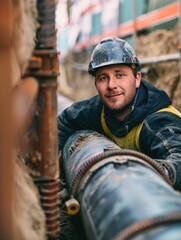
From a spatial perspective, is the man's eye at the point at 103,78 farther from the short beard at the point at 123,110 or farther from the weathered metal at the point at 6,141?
the weathered metal at the point at 6,141

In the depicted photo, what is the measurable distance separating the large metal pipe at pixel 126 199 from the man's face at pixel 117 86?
1402 millimetres

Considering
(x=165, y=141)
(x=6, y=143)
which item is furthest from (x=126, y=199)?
(x=165, y=141)

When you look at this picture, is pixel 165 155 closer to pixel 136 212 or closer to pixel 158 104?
pixel 158 104

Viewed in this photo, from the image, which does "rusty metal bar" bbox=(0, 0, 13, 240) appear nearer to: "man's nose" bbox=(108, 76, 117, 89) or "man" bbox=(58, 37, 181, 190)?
"man" bbox=(58, 37, 181, 190)

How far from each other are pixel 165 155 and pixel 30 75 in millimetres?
1604

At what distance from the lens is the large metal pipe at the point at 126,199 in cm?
191

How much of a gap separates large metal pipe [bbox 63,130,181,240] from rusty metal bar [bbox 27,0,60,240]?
10.1 inches

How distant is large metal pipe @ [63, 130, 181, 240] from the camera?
6.28 ft

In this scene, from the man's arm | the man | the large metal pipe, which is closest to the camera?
the large metal pipe

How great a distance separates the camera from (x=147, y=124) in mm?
3908

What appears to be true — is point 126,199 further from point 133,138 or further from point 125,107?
point 125,107

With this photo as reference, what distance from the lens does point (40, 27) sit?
7.43 feet

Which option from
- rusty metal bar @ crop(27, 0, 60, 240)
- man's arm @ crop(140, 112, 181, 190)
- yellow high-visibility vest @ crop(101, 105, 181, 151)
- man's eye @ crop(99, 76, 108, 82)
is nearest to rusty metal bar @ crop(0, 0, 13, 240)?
rusty metal bar @ crop(27, 0, 60, 240)

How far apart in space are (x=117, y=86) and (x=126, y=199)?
217cm
